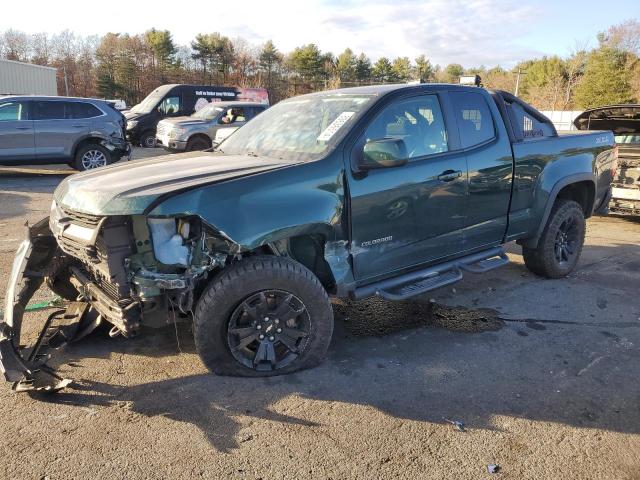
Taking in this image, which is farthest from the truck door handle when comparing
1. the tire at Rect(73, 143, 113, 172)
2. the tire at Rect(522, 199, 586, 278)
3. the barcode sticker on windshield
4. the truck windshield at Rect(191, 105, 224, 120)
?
the truck windshield at Rect(191, 105, 224, 120)

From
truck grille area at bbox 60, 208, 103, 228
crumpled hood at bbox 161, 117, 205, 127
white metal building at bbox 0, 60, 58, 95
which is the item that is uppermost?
white metal building at bbox 0, 60, 58, 95

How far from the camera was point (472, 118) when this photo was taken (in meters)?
4.46

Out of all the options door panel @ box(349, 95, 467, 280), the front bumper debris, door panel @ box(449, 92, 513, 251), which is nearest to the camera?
the front bumper debris

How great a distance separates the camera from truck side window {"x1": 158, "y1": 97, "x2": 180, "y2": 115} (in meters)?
20.5

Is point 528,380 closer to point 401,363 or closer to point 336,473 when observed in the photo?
point 401,363

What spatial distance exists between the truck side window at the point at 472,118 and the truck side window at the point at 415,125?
21 cm

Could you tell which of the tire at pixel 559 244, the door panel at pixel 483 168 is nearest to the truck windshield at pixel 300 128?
the door panel at pixel 483 168

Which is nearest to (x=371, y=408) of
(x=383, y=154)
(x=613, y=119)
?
(x=383, y=154)

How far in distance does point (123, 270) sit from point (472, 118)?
122 inches

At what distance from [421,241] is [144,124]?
1805 centimetres

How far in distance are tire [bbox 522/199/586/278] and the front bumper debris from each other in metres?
4.24

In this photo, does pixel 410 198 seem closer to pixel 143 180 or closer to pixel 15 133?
pixel 143 180

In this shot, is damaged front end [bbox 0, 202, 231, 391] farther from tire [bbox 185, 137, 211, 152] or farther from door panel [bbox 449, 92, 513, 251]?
tire [bbox 185, 137, 211, 152]

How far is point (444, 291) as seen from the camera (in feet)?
17.1
